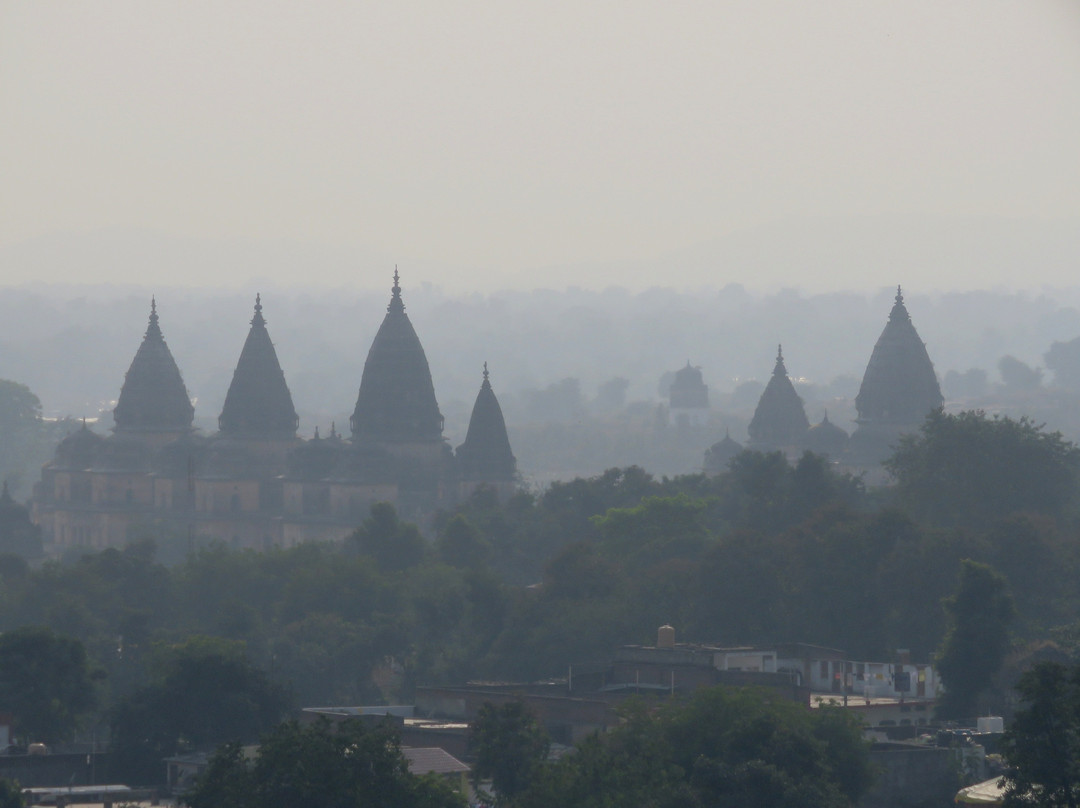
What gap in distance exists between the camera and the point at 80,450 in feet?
269

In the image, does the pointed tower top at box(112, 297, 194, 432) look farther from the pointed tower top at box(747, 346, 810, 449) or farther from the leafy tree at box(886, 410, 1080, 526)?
the leafy tree at box(886, 410, 1080, 526)

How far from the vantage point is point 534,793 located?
29.8m

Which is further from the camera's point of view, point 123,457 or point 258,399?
point 123,457

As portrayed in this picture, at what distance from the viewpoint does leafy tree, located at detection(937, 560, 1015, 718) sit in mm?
40656

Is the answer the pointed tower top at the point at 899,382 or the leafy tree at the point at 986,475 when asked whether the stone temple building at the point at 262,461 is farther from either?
the leafy tree at the point at 986,475

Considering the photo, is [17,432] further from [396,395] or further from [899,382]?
[899,382]

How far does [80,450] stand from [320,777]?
55391 mm

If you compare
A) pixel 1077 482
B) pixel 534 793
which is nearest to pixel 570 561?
pixel 1077 482

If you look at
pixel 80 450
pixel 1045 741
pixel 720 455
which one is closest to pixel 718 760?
pixel 1045 741

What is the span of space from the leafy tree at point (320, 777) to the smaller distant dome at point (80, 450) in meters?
53.9

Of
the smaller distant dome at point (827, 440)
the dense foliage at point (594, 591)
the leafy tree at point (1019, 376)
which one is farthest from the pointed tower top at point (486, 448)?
the leafy tree at point (1019, 376)

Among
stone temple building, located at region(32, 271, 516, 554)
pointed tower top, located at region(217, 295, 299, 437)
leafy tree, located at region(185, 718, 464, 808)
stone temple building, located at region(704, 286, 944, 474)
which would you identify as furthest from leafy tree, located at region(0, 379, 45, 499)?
leafy tree, located at region(185, 718, 464, 808)

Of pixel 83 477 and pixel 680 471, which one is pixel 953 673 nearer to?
pixel 83 477

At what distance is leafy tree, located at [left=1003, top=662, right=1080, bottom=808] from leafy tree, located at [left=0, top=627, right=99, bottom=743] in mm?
19759
